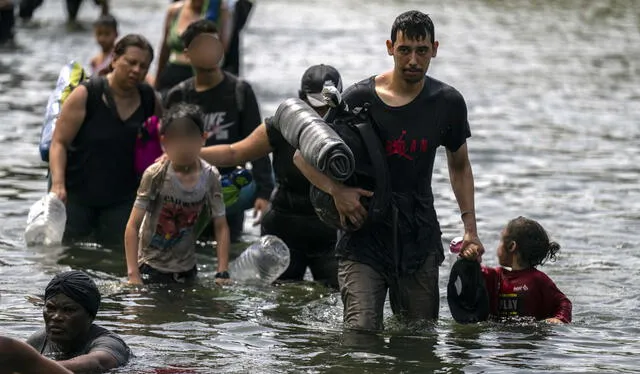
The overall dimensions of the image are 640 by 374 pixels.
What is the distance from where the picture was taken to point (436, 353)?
8.88 metres

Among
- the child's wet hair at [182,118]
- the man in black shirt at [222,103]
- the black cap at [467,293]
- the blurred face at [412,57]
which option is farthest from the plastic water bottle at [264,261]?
the blurred face at [412,57]

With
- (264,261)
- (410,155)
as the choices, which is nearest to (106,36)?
(264,261)

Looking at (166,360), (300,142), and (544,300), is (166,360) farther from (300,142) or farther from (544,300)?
(544,300)

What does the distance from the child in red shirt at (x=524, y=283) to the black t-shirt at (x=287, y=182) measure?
146 cm

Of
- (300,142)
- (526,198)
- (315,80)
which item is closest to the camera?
(300,142)

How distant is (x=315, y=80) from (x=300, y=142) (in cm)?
140

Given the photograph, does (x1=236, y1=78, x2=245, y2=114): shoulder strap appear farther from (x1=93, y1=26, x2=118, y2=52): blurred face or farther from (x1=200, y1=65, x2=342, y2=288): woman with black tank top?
(x1=93, y1=26, x2=118, y2=52): blurred face

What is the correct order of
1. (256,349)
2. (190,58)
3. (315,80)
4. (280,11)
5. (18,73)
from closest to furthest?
1. (256,349)
2. (315,80)
3. (190,58)
4. (18,73)
5. (280,11)

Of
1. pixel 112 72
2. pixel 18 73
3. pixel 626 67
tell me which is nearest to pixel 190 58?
pixel 112 72

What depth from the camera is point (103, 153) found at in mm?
11516

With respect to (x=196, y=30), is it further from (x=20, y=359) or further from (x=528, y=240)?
(x=20, y=359)

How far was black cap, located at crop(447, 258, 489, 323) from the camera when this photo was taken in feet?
29.3

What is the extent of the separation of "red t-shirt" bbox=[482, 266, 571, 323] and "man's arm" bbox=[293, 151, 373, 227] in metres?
1.25

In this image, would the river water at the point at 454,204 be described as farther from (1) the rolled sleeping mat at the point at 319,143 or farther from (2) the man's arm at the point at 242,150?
(1) the rolled sleeping mat at the point at 319,143
